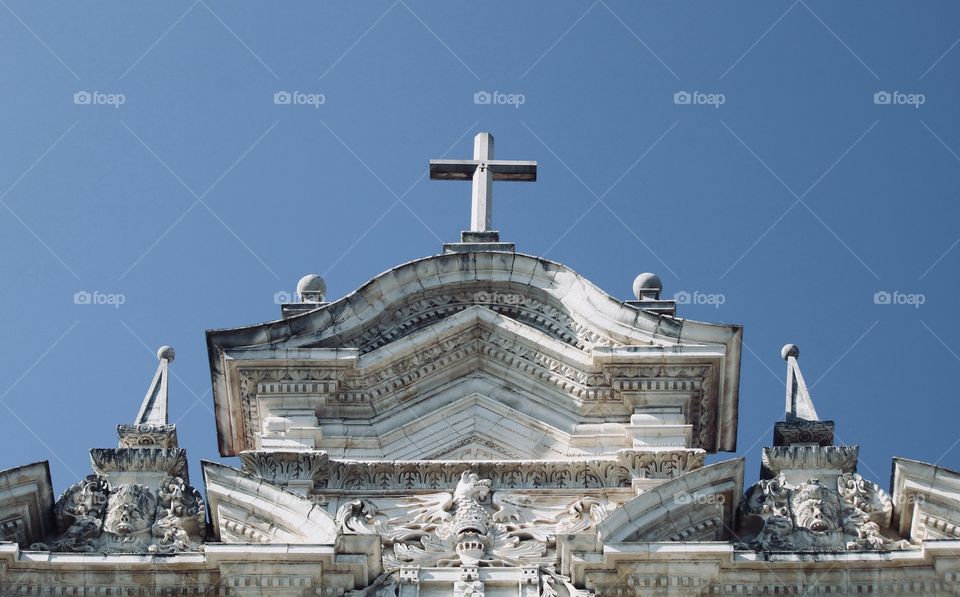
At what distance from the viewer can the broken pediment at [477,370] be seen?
27312 mm

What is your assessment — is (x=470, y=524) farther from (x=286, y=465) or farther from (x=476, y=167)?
(x=476, y=167)

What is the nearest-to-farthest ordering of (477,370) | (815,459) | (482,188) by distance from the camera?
(815,459), (477,370), (482,188)

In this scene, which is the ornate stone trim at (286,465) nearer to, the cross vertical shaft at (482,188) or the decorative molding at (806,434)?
the cross vertical shaft at (482,188)

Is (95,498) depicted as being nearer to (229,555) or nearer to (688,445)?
(229,555)

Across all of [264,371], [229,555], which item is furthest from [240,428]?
[229,555]

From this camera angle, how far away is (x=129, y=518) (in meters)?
24.8

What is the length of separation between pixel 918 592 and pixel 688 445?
438 centimetres

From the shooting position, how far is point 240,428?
2797 centimetres

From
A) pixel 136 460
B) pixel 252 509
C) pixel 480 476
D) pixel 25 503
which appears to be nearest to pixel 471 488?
pixel 480 476

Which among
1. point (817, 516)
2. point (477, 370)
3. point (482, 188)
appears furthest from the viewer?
point (482, 188)

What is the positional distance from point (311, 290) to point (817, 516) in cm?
762

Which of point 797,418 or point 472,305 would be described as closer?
point 797,418

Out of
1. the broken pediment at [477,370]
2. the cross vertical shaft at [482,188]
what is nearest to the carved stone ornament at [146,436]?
the broken pediment at [477,370]

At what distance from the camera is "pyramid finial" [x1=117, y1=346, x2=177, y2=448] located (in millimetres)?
26062
